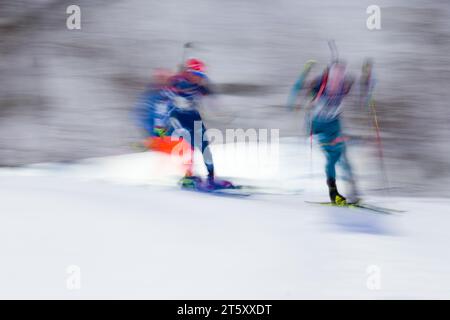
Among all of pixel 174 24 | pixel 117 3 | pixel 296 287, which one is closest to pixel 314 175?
pixel 296 287

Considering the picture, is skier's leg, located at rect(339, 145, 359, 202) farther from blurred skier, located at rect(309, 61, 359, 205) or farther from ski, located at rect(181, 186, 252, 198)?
ski, located at rect(181, 186, 252, 198)

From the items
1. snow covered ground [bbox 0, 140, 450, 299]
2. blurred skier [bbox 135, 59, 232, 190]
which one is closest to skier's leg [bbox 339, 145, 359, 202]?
snow covered ground [bbox 0, 140, 450, 299]

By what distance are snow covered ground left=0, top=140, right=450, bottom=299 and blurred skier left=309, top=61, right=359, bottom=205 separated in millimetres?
424

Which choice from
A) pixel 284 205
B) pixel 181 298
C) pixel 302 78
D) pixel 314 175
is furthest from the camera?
pixel 314 175

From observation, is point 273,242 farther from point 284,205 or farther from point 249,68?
point 249,68

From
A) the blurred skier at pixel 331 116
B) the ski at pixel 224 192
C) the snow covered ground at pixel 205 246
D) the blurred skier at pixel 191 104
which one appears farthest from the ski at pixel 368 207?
the blurred skier at pixel 191 104

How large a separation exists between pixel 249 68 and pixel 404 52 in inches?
107

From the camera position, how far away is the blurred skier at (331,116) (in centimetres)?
590

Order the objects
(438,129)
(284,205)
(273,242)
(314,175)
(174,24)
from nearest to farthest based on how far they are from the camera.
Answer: (273,242)
(284,205)
(314,175)
(438,129)
(174,24)

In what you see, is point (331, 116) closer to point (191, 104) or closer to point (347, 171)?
point (347, 171)

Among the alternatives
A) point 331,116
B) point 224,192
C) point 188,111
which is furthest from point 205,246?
point 188,111

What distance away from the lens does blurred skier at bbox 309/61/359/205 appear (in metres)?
5.90

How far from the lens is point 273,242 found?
4.82m

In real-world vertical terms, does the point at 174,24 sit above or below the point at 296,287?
above
